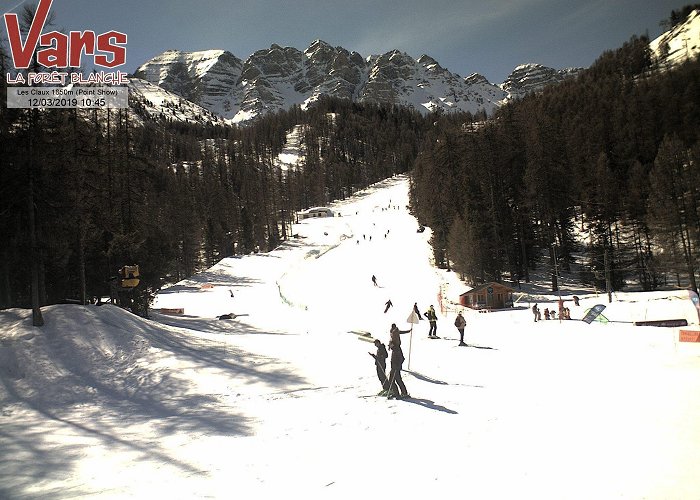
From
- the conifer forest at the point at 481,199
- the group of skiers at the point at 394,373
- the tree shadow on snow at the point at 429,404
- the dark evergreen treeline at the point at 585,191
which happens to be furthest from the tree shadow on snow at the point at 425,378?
the dark evergreen treeline at the point at 585,191

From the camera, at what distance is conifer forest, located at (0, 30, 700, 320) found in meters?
17.2

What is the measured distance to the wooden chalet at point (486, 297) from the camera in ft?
112

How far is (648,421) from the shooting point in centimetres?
767

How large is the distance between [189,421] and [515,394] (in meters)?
8.22

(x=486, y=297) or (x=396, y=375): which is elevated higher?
(x=486, y=297)

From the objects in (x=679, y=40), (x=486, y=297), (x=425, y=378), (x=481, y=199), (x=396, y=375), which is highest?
(x=679, y=40)

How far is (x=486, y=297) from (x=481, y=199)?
1741 centimetres

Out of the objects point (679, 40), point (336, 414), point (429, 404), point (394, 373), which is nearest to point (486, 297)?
point (394, 373)

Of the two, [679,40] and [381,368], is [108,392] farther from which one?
[679,40]

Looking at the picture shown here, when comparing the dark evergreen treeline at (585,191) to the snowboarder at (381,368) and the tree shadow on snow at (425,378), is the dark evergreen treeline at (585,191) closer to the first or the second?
the tree shadow on snow at (425,378)

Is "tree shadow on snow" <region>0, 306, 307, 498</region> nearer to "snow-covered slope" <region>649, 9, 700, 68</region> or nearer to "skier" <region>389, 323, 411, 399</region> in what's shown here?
"skier" <region>389, 323, 411, 399</region>

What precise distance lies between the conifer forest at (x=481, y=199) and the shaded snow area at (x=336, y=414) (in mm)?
5040

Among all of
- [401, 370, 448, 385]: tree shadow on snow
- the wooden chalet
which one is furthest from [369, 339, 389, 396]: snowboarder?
the wooden chalet

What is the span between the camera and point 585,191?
47531 mm
